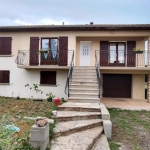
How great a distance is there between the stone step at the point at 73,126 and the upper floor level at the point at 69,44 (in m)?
6.05

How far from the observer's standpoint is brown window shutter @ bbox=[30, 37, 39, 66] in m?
12.1

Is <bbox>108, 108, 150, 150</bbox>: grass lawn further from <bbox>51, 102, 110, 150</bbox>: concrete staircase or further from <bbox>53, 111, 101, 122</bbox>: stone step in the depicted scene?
<bbox>53, 111, 101, 122</bbox>: stone step

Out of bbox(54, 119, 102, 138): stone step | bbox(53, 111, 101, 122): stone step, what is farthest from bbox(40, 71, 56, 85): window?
bbox(54, 119, 102, 138): stone step

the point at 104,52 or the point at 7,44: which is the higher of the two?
the point at 7,44

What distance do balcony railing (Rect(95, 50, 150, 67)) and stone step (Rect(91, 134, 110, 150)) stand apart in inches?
328

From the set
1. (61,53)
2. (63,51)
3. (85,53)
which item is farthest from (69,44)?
(85,53)

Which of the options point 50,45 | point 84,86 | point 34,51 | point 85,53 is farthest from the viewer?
point 85,53

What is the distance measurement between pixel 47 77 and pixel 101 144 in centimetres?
860

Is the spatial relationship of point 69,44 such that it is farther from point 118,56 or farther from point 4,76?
point 4,76

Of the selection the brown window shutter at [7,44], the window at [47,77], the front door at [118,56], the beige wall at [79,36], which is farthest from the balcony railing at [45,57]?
the front door at [118,56]

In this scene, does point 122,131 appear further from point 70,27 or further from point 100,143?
point 70,27

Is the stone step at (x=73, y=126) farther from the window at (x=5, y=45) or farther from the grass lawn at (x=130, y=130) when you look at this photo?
the window at (x=5, y=45)

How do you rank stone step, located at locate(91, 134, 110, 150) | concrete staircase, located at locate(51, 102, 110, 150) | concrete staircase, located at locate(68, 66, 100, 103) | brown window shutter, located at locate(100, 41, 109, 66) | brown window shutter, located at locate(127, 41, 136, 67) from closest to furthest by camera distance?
concrete staircase, located at locate(51, 102, 110, 150), stone step, located at locate(91, 134, 110, 150), concrete staircase, located at locate(68, 66, 100, 103), brown window shutter, located at locate(127, 41, 136, 67), brown window shutter, located at locate(100, 41, 109, 66)

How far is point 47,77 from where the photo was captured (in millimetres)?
12453
